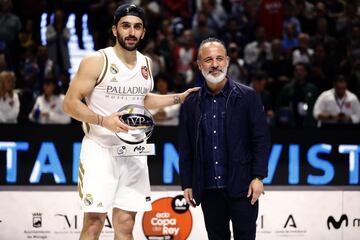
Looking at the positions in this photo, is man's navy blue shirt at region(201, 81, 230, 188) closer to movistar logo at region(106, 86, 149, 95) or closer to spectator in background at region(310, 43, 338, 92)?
movistar logo at region(106, 86, 149, 95)

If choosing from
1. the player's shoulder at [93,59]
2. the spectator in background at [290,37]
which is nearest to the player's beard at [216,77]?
the player's shoulder at [93,59]

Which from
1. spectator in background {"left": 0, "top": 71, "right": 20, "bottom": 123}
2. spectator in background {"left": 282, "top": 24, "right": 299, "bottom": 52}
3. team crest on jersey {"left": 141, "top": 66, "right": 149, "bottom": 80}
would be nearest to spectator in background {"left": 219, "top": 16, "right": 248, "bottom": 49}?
spectator in background {"left": 282, "top": 24, "right": 299, "bottom": 52}

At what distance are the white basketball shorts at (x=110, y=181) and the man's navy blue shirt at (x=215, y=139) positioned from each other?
67 centimetres

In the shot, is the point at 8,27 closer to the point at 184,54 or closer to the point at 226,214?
the point at 184,54

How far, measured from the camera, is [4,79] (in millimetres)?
11102

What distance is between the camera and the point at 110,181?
6.34 m

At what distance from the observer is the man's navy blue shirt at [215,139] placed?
593 centimetres

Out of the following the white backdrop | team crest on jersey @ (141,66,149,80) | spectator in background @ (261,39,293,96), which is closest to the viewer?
team crest on jersey @ (141,66,149,80)

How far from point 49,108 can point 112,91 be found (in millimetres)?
4920

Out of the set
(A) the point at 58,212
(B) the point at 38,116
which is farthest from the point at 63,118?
(A) the point at 58,212

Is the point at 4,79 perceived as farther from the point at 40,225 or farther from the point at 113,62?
the point at 113,62

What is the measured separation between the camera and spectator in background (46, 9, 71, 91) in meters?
13.8

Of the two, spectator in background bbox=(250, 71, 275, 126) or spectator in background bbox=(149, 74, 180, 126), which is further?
spectator in background bbox=(250, 71, 275, 126)

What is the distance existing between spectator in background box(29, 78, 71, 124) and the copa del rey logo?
9.65 ft
